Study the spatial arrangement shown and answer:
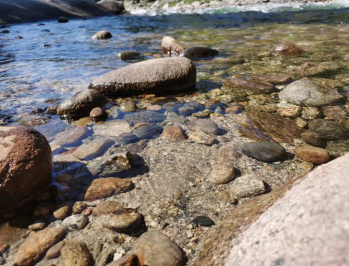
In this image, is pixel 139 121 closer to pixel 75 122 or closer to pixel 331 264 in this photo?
pixel 75 122

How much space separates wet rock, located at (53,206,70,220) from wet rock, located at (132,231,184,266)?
62 centimetres

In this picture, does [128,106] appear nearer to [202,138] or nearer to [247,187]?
[202,138]

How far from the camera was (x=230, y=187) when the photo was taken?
2.10 metres

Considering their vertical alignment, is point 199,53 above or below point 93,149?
above

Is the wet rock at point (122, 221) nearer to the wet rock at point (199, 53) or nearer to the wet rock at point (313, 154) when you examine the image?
the wet rock at point (313, 154)

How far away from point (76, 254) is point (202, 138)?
1662mm

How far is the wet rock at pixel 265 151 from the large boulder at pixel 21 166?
1767mm

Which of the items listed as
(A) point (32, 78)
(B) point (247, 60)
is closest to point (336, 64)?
(B) point (247, 60)

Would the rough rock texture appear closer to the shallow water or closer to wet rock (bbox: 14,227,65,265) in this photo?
wet rock (bbox: 14,227,65,265)

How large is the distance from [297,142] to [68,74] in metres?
4.50

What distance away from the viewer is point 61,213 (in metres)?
1.89

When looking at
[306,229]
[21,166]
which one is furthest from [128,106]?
[306,229]

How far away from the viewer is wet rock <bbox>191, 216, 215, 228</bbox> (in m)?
1.75

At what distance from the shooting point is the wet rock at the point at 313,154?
233 cm
